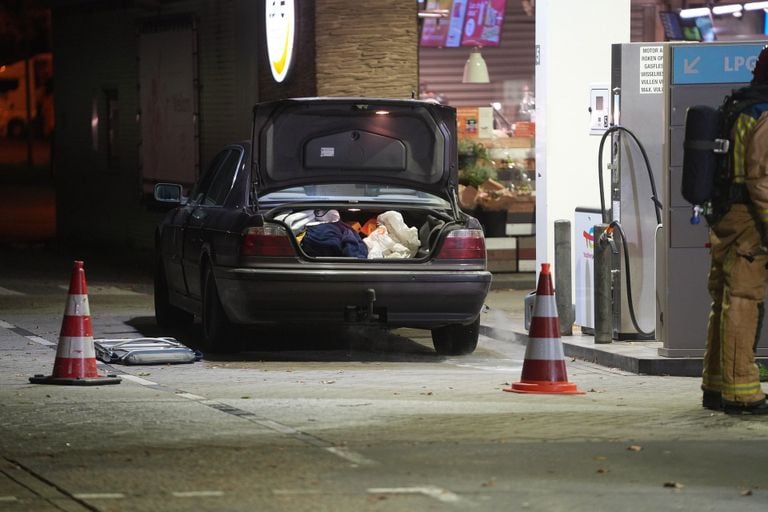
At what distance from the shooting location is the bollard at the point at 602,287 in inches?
497

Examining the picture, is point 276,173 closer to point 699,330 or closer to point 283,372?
point 283,372

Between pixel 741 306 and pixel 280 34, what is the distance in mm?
10328

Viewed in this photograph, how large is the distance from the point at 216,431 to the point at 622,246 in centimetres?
506

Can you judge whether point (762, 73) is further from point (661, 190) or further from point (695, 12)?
point (695, 12)

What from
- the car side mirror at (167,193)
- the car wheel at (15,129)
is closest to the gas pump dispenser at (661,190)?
the car side mirror at (167,193)

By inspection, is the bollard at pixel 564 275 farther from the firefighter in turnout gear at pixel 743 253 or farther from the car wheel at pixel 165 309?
the firefighter in turnout gear at pixel 743 253

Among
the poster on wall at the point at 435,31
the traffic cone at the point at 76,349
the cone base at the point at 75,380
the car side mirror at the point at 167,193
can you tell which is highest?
the poster on wall at the point at 435,31

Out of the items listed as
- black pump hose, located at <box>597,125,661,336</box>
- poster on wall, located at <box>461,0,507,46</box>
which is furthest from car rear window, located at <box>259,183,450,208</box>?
poster on wall, located at <box>461,0,507,46</box>

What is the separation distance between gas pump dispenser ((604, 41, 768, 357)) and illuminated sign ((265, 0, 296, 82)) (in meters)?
6.22

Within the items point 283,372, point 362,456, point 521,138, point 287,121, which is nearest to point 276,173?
point 287,121

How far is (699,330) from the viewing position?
461 inches

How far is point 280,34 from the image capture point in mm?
18781

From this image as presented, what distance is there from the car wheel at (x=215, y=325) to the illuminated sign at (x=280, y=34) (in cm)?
629

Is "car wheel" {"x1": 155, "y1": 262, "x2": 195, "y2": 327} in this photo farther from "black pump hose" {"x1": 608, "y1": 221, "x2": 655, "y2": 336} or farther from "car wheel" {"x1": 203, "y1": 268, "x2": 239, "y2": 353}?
"black pump hose" {"x1": 608, "y1": 221, "x2": 655, "y2": 336}
